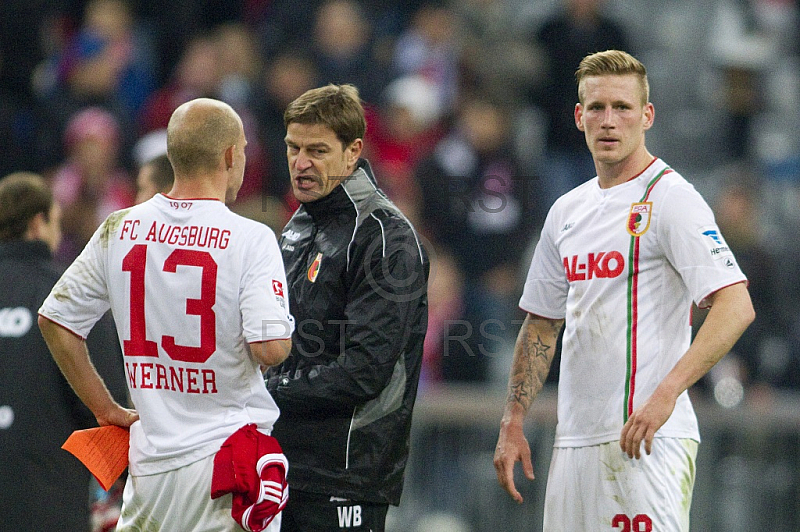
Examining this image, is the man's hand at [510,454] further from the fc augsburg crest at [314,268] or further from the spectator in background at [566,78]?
the spectator in background at [566,78]

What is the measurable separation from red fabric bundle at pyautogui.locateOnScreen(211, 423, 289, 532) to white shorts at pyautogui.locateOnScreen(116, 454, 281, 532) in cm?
6

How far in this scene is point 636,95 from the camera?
4.97m

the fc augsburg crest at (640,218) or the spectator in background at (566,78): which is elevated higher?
the spectator in background at (566,78)

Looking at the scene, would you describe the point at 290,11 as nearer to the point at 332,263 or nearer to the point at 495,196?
the point at 495,196

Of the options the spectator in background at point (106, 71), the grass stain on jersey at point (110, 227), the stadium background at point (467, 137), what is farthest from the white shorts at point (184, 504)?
the spectator in background at point (106, 71)

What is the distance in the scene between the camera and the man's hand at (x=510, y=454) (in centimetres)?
517

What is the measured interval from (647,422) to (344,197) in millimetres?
1684

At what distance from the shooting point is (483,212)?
34.3 ft

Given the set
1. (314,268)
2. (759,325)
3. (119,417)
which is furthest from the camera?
(759,325)

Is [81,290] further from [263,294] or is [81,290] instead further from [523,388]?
[523,388]

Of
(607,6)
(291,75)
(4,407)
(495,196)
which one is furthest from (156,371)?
(607,6)

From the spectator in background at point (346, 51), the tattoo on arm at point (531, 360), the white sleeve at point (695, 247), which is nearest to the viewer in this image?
the white sleeve at point (695, 247)

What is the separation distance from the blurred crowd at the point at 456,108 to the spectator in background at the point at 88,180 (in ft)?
0.06

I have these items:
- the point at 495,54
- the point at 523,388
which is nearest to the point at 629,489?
the point at 523,388
